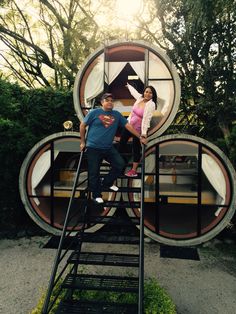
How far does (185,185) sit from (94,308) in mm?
5190

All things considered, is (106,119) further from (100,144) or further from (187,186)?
(187,186)

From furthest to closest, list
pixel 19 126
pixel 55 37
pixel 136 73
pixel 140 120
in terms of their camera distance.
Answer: pixel 55 37
pixel 19 126
pixel 136 73
pixel 140 120

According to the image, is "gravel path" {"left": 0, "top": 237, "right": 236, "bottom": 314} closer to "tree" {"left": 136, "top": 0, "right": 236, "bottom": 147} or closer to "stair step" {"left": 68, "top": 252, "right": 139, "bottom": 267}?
"stair step" {"left": 68, "top": 252, "right": 139, "bottom": 267}

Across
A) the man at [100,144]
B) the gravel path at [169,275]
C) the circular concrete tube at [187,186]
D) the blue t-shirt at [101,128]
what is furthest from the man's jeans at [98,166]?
the gravel path at [169,275]

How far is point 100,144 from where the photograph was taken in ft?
17.7

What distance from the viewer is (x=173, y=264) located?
7539mm

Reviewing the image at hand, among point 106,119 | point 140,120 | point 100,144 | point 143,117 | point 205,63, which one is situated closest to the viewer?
point 100,144

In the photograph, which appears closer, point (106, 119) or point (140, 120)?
point (106, 119)

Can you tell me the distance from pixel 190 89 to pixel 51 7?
36.8ft

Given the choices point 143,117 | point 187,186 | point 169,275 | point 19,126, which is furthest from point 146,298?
point 19,126

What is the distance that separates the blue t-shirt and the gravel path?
364cm

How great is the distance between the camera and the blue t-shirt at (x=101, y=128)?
541cm

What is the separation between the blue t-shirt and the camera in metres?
5.41

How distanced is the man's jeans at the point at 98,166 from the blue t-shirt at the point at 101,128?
0.41ft
